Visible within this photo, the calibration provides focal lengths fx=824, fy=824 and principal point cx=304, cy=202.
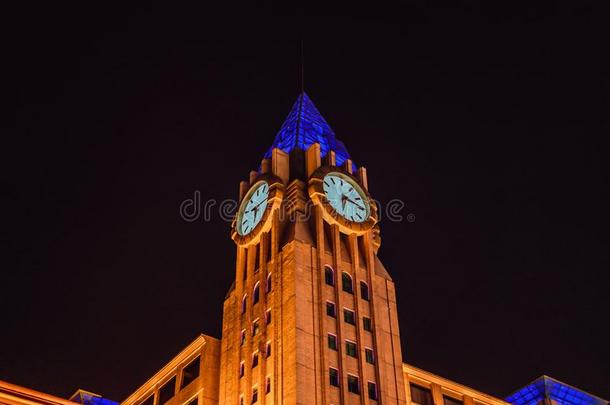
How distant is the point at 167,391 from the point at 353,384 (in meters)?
23.7

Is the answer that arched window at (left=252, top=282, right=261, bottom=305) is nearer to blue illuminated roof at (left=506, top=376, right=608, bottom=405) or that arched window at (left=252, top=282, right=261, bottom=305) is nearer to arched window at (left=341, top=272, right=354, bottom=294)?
arched window at (left=341, top=272, right=354, bottom=294)

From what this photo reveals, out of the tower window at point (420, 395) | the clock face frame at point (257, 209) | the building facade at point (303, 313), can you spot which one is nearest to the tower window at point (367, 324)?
the building facade at point (303, 313)

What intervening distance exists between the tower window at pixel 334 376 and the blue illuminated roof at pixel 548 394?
3583 cm

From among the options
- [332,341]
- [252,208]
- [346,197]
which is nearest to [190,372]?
[252,208]

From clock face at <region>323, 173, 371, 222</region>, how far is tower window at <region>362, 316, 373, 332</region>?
9794 millimetres

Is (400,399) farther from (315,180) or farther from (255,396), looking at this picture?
(315,180)

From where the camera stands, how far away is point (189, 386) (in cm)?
7400

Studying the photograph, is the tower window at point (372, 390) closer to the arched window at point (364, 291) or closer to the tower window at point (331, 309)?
the tower window at point (331, 309)

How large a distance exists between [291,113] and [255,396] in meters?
36.7

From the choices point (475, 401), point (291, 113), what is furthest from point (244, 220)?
point (475, 401)

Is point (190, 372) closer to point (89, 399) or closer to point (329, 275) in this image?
point (329, 275)

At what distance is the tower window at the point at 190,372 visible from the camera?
7556 cm

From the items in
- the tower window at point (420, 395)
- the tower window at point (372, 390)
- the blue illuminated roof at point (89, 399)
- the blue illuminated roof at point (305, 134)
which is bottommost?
the tower window at point (372, 390)

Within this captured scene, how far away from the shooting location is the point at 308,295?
65938mm
